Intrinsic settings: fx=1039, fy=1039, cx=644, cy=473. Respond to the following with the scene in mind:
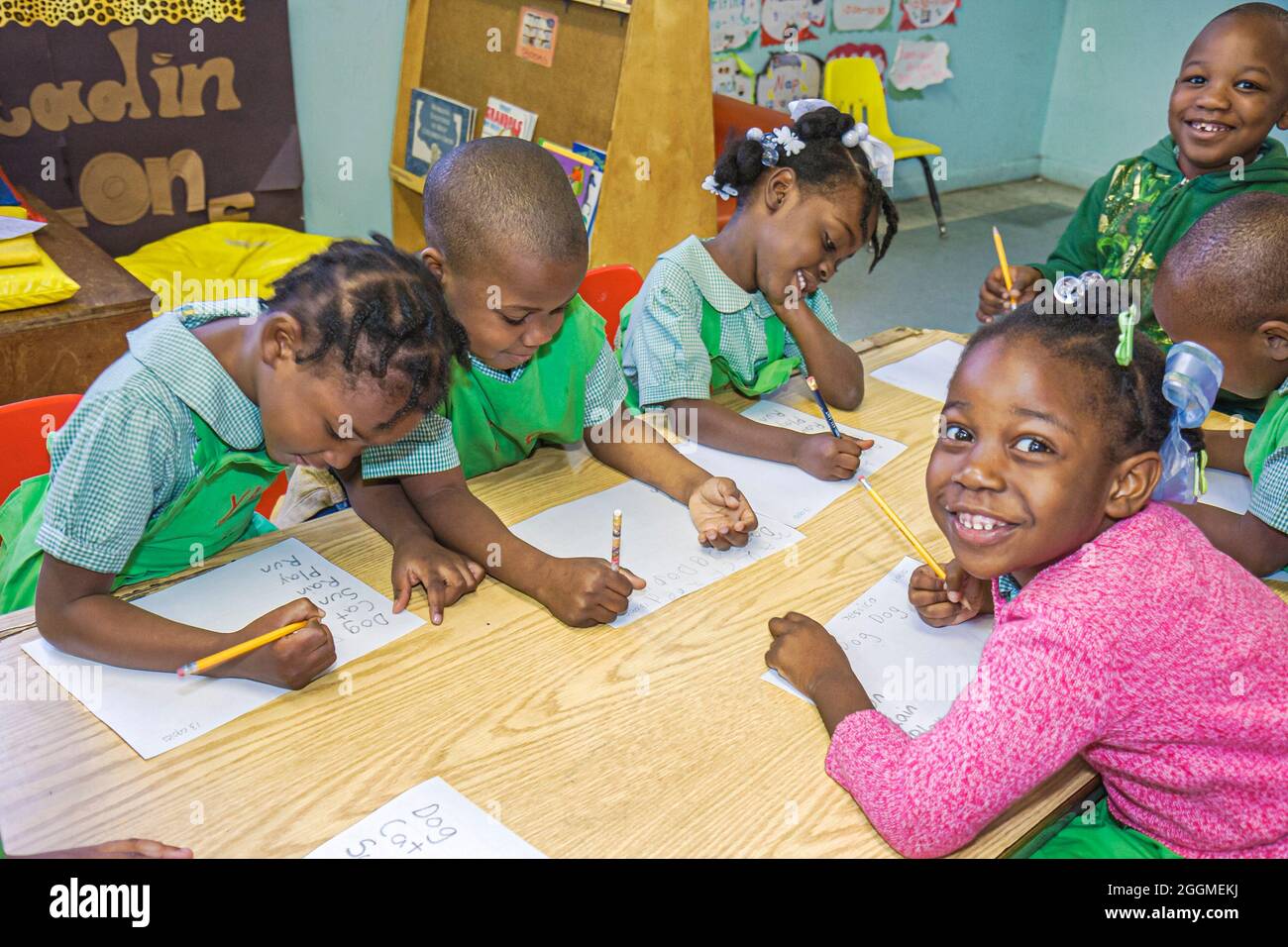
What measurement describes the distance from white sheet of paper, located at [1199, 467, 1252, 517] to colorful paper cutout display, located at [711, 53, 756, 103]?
135 inches

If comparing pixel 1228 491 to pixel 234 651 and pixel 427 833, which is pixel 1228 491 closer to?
pixel 427 833

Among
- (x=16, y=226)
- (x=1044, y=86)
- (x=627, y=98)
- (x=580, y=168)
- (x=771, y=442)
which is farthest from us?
(x=1044, y=86)

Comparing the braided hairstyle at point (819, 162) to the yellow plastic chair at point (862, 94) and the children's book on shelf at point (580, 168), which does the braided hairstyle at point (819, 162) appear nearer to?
the children's book on shelf at point (580, 168)

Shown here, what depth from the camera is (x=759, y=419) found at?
1735 mm

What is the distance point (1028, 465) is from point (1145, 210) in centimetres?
149

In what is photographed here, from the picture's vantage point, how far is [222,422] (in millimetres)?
1143

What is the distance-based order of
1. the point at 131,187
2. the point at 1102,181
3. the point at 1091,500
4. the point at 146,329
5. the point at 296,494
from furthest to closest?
the point at 131,187, the point at 1102,181, the point at 296,494, the point at 146,329, the point at 1091,500

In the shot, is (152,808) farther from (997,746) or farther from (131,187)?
(131,187)

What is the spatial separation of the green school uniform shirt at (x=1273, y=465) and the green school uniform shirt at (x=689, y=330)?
0.78 metres

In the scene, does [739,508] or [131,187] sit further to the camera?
[131,187]

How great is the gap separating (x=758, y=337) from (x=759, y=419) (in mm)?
162

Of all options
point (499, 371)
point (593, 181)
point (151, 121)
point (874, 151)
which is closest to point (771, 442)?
point (499, 371)

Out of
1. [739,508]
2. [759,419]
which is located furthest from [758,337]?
[739,508]

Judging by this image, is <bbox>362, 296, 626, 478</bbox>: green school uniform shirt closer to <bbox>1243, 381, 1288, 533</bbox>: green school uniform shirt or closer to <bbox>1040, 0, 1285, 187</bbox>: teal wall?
<bbox>1243, 381, 1288, 533</bbox>: green school uniform shirt
